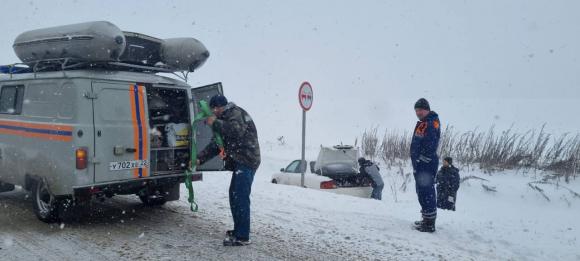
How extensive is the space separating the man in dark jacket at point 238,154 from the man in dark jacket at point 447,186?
5.23 m

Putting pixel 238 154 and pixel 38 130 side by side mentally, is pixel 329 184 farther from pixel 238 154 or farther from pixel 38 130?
pixel 38 130

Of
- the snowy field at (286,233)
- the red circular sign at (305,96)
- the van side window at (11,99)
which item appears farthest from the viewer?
the red circular sign at (305,96)

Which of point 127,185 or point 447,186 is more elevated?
point 127,185

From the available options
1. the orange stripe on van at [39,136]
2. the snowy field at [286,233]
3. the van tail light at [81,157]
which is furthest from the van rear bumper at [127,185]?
the orange stripe on van at [39,136]

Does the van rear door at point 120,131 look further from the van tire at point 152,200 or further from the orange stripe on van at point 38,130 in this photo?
the van tire at point 152,200

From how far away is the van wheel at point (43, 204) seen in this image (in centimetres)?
639

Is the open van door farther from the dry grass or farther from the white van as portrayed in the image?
the dry grass

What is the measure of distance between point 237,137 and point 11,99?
13.4 feet

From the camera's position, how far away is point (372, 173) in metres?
11.2

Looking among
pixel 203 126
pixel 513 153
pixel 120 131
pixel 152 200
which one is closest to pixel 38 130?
pixel 120 131

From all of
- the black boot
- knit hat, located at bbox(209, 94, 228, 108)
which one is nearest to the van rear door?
knit hat, located at bbox(209, 94, 228, 108)

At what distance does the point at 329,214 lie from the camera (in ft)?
25.0

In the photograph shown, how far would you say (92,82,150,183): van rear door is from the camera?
609 cm

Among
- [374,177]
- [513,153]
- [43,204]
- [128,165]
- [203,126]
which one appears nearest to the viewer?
[128,165]
